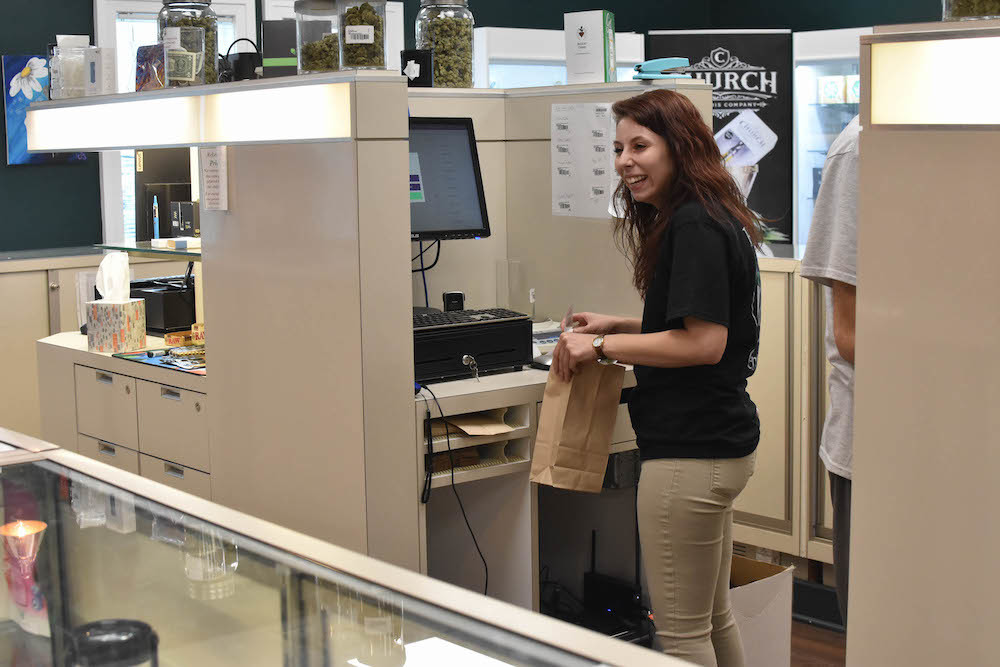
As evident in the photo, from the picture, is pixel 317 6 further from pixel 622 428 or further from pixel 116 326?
pixel 116 326

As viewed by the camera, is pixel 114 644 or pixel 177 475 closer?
pixel 114 644

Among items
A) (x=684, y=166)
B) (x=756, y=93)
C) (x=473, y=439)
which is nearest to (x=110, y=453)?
(x=473, y=439)

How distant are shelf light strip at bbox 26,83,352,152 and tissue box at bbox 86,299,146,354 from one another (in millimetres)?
519

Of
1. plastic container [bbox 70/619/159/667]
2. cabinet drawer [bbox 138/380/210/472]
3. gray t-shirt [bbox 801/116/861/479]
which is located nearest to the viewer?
plastic container [bbox 70/619/159/667]

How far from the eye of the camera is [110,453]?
11.8 feet

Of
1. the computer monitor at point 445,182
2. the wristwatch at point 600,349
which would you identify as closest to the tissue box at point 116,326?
the computer monitor at point 445,182

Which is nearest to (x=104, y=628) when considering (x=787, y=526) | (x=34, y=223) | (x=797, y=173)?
(x=787, y=526)

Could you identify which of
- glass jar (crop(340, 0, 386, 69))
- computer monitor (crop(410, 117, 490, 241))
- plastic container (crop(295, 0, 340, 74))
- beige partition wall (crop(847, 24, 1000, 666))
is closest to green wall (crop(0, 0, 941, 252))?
computer monitor (crop(410, 117, 490, 241))

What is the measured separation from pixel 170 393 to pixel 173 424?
0.28ft

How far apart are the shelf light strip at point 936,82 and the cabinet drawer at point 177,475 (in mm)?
2079

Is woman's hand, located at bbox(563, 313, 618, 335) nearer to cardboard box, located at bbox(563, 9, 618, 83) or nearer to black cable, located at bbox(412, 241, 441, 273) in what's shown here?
black cable, located at bbox(412, 241, 441, 273)

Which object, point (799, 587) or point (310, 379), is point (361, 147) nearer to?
point (310, 379)

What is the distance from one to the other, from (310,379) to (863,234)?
1.35 m

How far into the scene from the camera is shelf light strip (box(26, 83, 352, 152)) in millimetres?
2445
